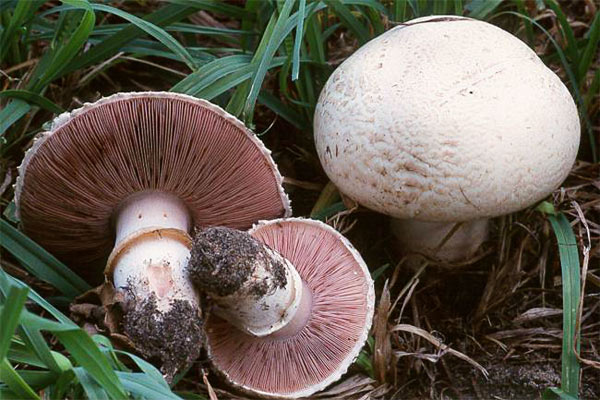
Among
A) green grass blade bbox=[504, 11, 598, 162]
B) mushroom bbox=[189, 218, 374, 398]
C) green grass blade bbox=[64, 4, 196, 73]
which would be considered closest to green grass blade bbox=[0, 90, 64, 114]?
green grass blade bbox=[64, 4, 196, 73]

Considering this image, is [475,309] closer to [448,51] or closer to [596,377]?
[596,377]

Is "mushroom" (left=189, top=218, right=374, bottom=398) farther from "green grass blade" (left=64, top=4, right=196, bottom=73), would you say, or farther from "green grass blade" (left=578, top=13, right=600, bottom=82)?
"green grass blade" (left=578, top=13, right=600, bottom=82)

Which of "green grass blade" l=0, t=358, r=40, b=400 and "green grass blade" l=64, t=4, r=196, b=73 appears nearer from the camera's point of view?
"green grass blade" l=0, t=358, r=40, b=400

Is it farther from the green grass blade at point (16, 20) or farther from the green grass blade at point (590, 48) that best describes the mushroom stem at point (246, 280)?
the green grass blade at point (590, 48)

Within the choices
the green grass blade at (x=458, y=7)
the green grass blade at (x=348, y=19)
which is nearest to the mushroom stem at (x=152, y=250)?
the green grass blade at (x=348, y=19)

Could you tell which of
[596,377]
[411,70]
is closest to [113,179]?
[411,70]

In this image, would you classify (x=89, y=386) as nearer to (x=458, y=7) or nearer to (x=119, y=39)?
(x=119, y=39)

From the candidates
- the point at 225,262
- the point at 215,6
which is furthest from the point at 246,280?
the point at 215,6
